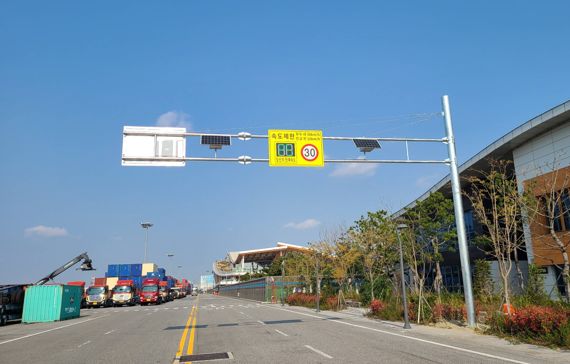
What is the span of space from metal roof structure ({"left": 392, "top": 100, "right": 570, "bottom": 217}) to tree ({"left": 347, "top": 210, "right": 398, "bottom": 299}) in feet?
23.4

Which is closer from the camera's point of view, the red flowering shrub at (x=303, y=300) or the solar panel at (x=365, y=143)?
the solar panel at (x=365, y=143)

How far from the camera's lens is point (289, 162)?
16.3 meters

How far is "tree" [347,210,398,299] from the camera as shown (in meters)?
31.5

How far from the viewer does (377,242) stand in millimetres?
33188

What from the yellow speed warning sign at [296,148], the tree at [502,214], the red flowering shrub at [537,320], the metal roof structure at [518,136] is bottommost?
the red flowering shrub at [537,320]

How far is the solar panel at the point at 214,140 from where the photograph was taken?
1598cm

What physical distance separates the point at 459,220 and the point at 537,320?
579 cm

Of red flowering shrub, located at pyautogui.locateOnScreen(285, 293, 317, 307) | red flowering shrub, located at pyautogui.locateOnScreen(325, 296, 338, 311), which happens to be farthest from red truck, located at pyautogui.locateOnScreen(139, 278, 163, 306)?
red flowering shrub, located at pyautogui.locateOnScreen(325, 296, 338, 311)

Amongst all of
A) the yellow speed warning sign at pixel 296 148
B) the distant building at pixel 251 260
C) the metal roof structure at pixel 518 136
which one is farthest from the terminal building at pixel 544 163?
the distant building at pixel 251 260

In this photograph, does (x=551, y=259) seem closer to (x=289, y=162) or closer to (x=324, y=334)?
(x=324, y=334)

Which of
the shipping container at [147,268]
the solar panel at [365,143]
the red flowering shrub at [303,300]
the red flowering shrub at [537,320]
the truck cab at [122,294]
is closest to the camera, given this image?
the red flowering shrub at [537,320]

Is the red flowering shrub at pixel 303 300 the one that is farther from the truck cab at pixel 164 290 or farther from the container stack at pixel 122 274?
the container stack at pixel 122 274

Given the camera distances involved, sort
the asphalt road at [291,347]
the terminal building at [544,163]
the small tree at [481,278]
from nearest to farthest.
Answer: the asphalt road at [291,347] < the terminal building at [544,163] < the small tree at [481,278]

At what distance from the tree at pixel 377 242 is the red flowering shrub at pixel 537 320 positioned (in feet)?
54.0
